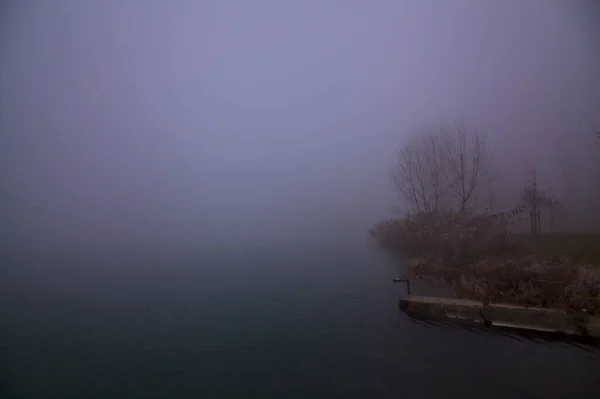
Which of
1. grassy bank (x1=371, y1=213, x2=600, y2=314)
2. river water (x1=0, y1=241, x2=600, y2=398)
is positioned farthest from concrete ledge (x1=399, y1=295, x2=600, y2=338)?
river water (x1=0, y1=241, x2=600, y2=398)

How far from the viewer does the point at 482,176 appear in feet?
32.0

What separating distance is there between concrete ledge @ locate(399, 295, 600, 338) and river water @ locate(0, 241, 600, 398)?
0.39 m

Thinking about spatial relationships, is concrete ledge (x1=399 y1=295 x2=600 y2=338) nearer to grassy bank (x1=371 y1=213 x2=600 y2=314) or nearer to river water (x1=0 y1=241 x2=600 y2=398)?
grassy bank (x1=371 y1=213 x2=600 y2=314)

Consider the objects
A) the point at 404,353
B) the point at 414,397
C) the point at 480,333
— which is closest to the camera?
the point at 414,397

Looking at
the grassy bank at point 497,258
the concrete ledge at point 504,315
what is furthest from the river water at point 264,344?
the grassy bank at point 497,258

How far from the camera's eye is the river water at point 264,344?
5.13 meters

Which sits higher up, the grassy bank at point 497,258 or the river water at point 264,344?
the grassy bank at point 497,258

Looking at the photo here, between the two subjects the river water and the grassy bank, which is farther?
the grassy bank

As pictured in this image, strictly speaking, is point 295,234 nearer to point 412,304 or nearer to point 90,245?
point 412,304

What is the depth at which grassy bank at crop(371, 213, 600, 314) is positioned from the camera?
21.8 feet

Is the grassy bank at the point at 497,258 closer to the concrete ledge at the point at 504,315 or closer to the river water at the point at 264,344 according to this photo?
the concrete ledge at the point at 504,315

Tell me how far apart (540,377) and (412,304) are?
2.82 m

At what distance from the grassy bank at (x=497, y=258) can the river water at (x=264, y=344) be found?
875 mm

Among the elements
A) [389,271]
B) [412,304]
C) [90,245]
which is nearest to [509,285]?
[412,304]
